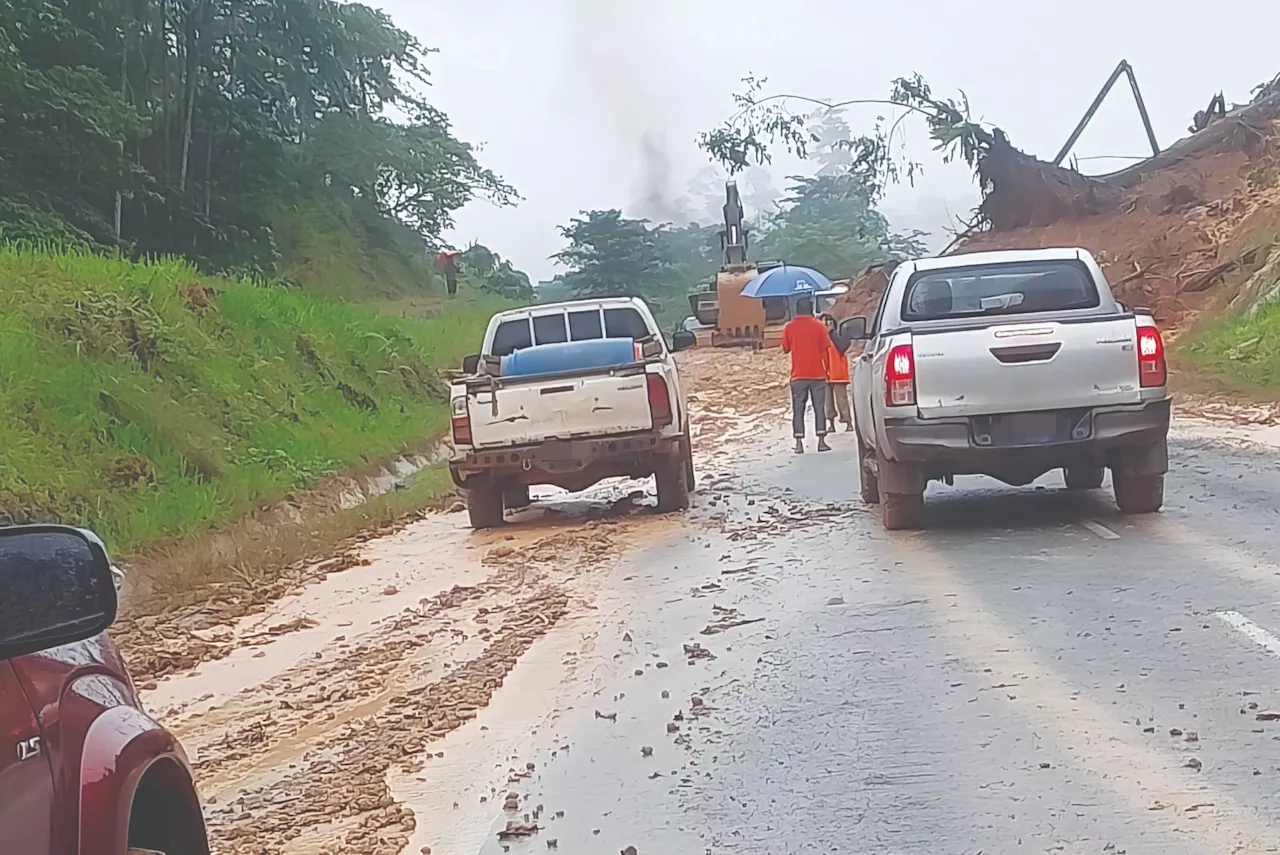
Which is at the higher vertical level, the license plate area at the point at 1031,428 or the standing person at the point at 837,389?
the license plate area at the point at 1031,428

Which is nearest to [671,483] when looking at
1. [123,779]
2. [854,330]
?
[854,330]

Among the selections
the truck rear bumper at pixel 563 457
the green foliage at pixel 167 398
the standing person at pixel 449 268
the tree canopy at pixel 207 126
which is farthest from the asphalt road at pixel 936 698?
the standing person at pixel 449 268

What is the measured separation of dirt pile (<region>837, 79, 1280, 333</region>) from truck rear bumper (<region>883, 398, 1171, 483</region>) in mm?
20495

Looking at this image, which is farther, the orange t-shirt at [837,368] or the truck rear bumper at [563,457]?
the orange t-shirt at [837,368]

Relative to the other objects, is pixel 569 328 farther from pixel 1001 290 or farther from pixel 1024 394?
pixel 1024 394

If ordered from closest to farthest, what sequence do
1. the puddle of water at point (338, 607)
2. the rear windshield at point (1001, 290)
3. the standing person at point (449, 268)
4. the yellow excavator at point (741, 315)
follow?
the puddle of water at point (338, 607)
the rear windshield at point (1001, 290)
the yellow excavator at point (741, 315)
the standing person at point (449, 268)

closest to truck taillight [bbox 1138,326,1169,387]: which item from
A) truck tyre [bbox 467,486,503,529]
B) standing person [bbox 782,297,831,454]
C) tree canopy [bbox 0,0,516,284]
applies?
truck tyre [bbox 467,486,503,529]

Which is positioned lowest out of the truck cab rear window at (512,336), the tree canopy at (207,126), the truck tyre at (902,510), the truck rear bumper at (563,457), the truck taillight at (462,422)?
the truck tyre at (902,510)

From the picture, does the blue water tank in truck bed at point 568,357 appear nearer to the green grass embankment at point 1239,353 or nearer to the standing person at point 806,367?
the standing person at point 806,367

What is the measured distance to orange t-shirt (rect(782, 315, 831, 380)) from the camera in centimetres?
2008

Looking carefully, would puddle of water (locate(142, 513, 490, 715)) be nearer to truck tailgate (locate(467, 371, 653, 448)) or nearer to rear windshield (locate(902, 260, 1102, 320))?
truck tailgate (locate(467, 371, 653, 448))

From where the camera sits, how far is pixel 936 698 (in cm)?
734

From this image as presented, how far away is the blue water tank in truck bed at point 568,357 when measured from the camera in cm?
1525

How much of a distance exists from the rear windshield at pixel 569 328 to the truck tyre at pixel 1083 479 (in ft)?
15.6
